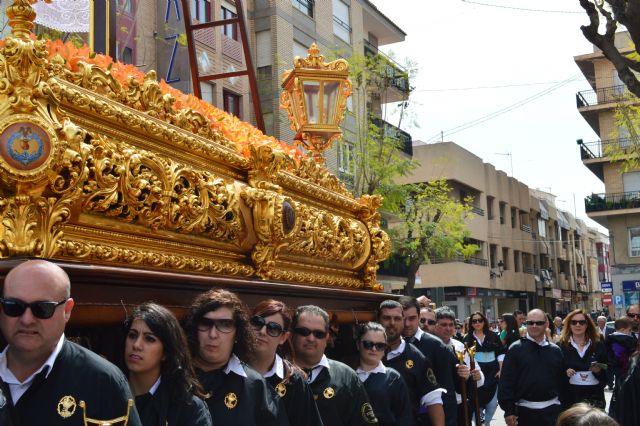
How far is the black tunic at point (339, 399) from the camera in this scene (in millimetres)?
4496

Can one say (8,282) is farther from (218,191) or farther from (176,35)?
(176,35)

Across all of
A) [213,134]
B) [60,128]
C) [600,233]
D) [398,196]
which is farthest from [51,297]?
[600,233]

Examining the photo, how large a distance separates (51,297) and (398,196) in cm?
1960

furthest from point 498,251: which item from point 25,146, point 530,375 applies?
point 25,146

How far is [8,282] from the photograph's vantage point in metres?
2.53

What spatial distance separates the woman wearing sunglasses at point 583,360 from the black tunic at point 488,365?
2.59 metres

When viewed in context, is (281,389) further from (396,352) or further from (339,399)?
(396,352)

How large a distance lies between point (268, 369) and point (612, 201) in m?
33.4

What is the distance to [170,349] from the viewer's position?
320 cm

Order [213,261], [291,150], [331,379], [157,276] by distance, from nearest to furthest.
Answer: [157,276]
[213,261]
[331,379]
[291,150]

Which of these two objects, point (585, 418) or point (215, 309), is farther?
point (215, 309)

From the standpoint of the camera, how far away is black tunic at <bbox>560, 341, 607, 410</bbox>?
25.5ft

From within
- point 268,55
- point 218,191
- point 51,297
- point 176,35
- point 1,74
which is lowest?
point 51,297

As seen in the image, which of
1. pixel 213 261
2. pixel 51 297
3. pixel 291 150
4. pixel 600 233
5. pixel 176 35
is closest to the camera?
pixel 51 297
